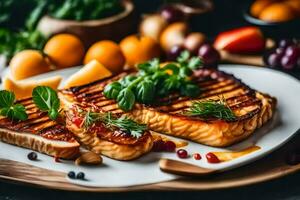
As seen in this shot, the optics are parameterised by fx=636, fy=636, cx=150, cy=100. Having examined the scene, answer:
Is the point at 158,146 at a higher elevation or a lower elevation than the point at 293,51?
lower

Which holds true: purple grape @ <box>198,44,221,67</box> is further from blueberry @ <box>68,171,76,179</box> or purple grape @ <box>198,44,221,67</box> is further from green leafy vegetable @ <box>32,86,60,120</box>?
blueberry @ <box>68,171,76,179</box>

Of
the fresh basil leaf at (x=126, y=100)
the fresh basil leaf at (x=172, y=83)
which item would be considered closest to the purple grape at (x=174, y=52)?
the fresh basil leaf at (x=172, y=83)

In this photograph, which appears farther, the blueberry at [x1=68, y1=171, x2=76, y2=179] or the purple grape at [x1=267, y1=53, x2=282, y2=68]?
the purple grape at [x1=267, y1=53, x2=282, y2=68]

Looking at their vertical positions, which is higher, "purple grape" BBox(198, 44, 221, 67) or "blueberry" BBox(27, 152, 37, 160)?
"purple grape" BBox(198, 44, 221, 67)

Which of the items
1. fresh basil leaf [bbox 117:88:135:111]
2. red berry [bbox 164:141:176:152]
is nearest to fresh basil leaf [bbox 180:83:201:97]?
fresh basil leaf [bbox 117:88:135:111]

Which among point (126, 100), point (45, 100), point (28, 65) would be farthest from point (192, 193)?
point (28, 65)

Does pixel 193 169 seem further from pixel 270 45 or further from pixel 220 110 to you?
pixel 270 45

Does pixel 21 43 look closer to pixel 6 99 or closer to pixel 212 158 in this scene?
pixel 6 99
